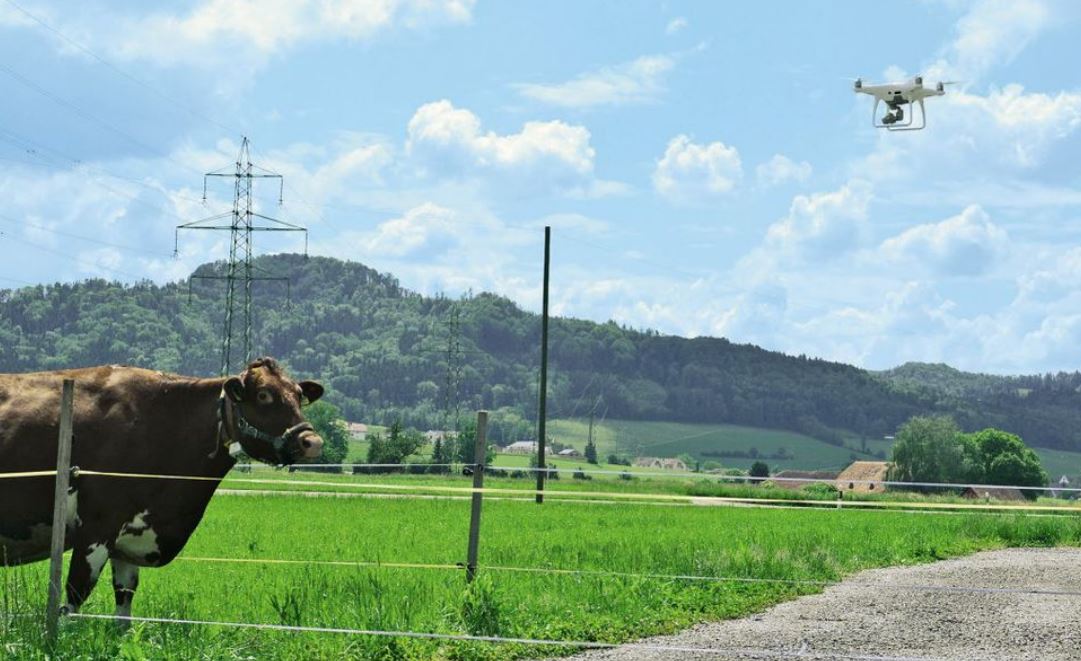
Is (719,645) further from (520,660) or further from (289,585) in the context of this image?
(289,585)

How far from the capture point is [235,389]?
35.2 ft

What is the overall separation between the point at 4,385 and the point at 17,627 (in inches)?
86.1

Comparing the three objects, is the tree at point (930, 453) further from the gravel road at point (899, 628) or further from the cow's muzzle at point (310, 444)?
the cow's muzzle at point (310, 444)

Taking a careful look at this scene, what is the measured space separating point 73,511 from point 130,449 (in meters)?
0.72

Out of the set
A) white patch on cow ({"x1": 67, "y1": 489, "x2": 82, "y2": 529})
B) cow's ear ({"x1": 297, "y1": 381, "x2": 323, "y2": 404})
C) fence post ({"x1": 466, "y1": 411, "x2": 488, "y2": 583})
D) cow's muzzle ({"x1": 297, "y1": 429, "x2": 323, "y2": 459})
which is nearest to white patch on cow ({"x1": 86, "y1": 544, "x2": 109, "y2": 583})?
white patch on cow ({"x1": 67, "y1": 489, "x2": 82, "y2": 529})

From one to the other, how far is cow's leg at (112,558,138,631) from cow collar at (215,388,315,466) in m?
1.28

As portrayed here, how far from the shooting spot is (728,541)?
21.8 meters

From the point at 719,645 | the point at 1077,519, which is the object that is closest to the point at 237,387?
the point at 719,645

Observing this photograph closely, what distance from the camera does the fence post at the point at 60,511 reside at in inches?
380

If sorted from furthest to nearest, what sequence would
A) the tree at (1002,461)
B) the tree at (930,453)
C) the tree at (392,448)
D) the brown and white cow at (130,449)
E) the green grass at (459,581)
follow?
the tree at (930,453)
the tree at (1002,461)
the tree at (392,448)
the brown and white cow at (130,449)
the green grass at (459,581)

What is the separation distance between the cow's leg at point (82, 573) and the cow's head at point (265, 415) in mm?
1494

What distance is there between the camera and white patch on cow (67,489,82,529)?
10.2 metres

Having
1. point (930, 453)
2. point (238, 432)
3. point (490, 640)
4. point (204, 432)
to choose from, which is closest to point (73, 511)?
point (204, 432)

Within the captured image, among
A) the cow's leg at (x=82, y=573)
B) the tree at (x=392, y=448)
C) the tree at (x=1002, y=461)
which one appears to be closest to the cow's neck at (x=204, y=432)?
the cow's leg at (x=82, y=573)
